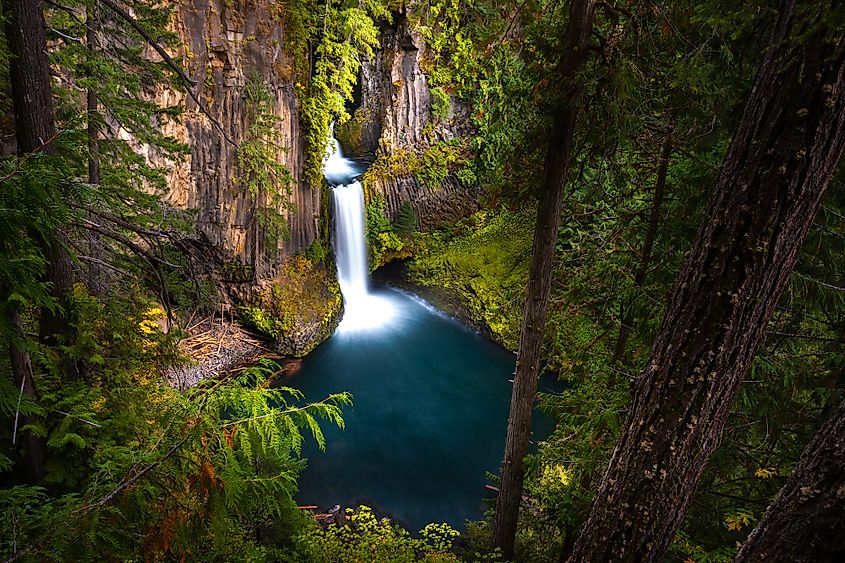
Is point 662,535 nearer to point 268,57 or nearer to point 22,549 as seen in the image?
point 22,549

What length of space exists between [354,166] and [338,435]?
10.5m

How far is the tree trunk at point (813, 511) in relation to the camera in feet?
5.01

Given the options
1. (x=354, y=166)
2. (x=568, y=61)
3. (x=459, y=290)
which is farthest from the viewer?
(x=354, y=166)

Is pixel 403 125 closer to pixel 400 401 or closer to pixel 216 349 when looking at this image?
pixel 400 401

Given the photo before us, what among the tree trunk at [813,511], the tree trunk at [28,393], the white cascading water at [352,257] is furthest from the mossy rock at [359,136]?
the tree trunk at [813,511]

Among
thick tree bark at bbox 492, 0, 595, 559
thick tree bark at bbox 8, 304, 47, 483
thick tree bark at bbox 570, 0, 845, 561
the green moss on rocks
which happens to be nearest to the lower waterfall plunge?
the green moss on rocks

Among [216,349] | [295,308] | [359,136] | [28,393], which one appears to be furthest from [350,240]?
[28,393]

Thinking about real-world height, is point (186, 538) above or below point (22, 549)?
below

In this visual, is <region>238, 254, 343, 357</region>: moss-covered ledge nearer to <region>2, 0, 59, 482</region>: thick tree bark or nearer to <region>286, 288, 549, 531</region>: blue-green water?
<region>286, 288, 549, 531</region>: blue-green water

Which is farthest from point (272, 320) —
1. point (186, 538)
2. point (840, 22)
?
point (840, 22)

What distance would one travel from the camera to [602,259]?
17.1 feet

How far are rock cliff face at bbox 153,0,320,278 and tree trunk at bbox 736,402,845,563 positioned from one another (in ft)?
24.2

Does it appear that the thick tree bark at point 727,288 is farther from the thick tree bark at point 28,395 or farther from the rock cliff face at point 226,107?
the rock cliff face at point 226,107

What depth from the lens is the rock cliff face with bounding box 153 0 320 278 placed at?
8.45m
